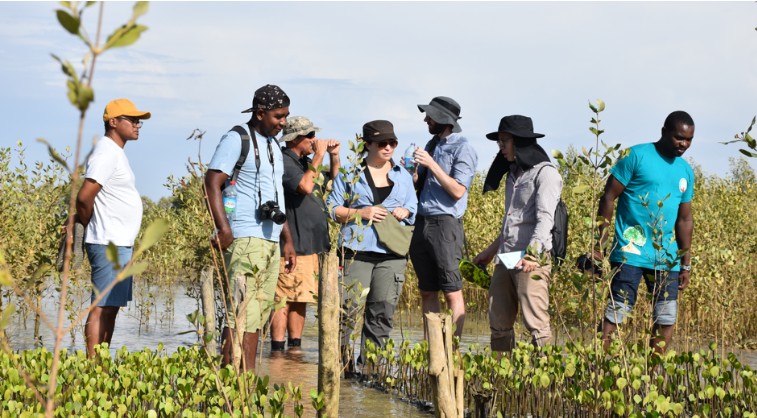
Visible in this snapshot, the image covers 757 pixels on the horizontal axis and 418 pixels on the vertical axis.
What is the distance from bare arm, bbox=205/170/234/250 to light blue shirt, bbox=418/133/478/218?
71.8 inches

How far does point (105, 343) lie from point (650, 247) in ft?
12.9

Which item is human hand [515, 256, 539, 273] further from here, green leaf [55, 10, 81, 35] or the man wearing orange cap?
green leaf [55, 10, 81, 35]

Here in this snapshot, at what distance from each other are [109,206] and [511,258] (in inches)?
110

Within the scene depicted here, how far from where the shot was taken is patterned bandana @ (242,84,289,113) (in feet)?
14.2

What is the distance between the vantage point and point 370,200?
17.2ft

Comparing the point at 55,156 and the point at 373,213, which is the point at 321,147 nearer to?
the point at 373,213

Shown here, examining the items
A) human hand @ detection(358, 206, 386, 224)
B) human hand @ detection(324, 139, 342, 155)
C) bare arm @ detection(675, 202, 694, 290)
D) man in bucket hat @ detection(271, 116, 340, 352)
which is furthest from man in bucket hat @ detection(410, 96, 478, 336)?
bare arm @ detection(675, 202, 694, 290)

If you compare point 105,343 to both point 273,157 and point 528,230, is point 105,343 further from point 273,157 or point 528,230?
point 528,230

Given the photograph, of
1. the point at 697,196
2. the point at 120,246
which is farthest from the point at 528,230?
the point at 697,196

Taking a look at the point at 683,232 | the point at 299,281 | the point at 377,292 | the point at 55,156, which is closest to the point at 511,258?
the point at 377,292

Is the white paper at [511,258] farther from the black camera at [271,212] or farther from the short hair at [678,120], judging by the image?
the black camera at [271,212]

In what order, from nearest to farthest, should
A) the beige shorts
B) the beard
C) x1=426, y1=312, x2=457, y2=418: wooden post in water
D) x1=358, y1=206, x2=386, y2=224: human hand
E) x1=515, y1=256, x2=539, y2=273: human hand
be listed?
1. x1=426, y1=312, x2=457, y2=418: wooden post in water
2. x1=515, y1=256, x2=539, y2=273: human hand
3. x1=358, y1=206, x2=386, y2=224: human hand
4. the beard
5. the beige shorts

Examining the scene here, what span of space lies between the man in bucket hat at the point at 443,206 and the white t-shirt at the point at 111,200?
2.20 metres

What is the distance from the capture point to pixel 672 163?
15.0 feet
